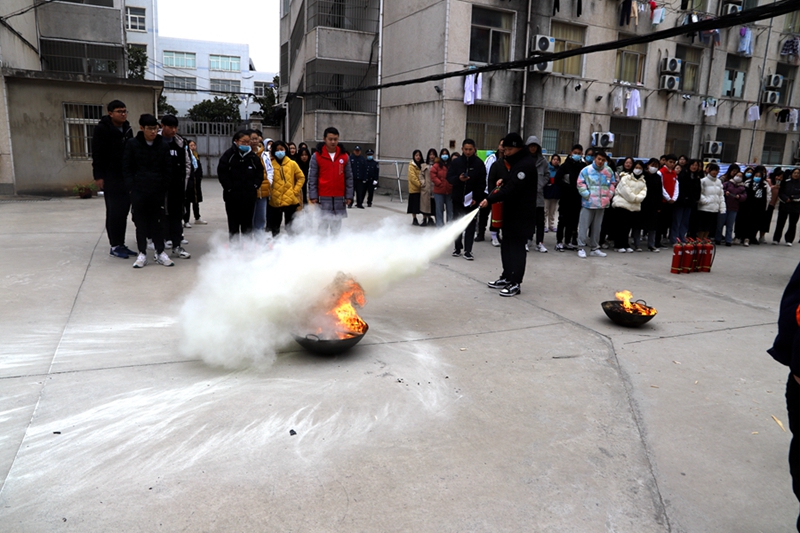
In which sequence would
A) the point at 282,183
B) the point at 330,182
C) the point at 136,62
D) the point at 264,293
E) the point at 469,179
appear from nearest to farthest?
the point at 264,293
the point at 330,182
the point at 282,183
the point at 469,179
the point at 136,62

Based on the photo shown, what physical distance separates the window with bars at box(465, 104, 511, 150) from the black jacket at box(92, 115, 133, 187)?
14.2 meters

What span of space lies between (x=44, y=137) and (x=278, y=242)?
1611 cm

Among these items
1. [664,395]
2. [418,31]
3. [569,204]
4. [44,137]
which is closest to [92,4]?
[44,137]

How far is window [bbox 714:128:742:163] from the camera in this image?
2664 centimetres

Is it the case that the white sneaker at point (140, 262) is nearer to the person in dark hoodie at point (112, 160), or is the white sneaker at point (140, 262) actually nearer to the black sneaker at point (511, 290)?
the person in dark hoodie at point (112, 160)

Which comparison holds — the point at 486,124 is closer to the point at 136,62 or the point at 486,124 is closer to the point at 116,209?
the point at 116,209

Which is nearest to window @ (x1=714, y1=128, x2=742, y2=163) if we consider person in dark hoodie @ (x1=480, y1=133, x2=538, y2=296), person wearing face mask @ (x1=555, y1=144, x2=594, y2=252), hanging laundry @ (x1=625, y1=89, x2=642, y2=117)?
hanging laundry @ (x1=625, y1=89, x2=642, y2=117)

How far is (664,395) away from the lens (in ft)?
13.9

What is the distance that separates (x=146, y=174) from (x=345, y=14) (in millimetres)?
20213

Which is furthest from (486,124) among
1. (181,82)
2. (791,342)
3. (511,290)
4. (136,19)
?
(136,19)

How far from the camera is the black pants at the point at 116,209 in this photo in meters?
8.03

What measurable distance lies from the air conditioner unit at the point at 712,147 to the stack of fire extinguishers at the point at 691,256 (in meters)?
18.9

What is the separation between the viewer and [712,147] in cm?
2508

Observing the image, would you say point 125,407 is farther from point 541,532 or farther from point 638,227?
point 638,227
